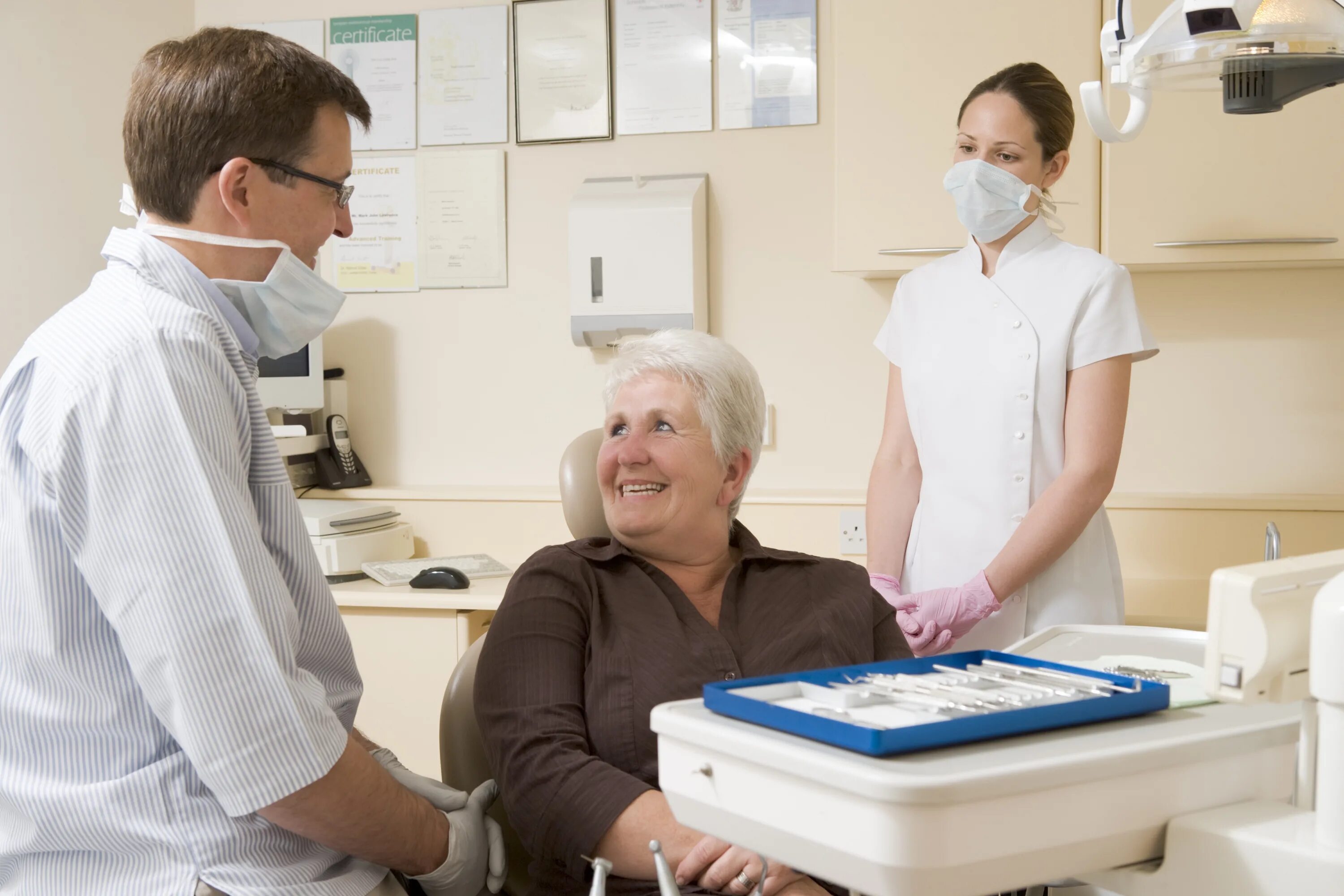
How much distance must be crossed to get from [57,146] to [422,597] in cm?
131

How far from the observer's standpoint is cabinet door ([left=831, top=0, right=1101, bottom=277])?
2.45 meters

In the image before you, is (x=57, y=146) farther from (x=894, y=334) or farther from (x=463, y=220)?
(x=894, y=334)

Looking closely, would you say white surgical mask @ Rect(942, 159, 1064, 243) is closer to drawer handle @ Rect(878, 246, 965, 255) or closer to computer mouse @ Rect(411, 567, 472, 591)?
drawer handle @ Rect(878, 246, 965, 255)

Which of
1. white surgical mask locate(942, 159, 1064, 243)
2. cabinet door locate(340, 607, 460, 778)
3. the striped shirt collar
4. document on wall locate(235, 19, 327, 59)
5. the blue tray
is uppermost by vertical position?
document on wall locate(235, 19, 327, 59)

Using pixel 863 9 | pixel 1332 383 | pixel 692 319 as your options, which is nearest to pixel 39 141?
pixel 692 319

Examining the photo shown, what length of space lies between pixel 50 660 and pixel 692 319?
6.66 ft

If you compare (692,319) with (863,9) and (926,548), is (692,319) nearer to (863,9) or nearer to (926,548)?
(863,9)

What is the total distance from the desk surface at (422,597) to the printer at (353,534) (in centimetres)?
9

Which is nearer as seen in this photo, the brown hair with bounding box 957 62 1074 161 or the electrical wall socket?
the brown hair with bounding box 957 62 1074 161

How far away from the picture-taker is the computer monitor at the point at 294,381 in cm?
295

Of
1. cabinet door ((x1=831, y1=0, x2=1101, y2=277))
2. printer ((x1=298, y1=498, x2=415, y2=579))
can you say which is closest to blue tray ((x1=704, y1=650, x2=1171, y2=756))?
cabinet door ((x1=831, y1=0, x2=1101, y2=277))

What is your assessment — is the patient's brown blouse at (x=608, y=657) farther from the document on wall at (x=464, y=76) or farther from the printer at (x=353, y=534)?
the document on wall at (x=464, y=76)

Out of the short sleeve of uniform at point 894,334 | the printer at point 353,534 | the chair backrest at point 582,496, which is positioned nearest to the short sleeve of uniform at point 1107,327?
the short sleeve of uniform at point 894,334

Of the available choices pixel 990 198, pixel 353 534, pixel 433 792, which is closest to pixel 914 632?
pixel 990 198
